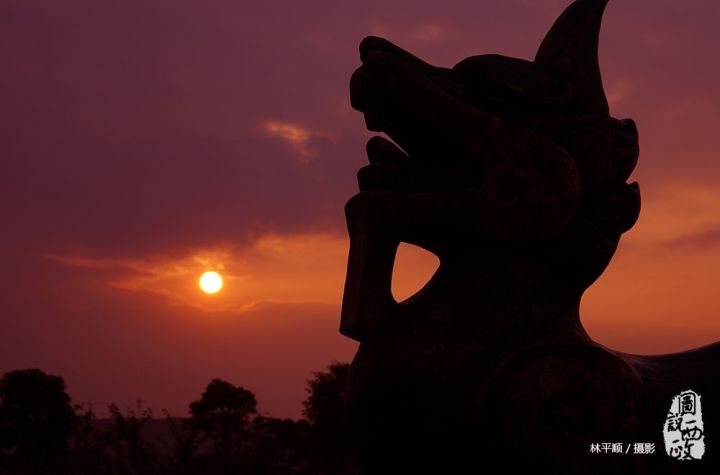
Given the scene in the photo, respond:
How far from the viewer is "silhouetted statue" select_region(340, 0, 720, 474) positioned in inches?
129

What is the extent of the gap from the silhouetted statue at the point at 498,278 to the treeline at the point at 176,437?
4.36 meters

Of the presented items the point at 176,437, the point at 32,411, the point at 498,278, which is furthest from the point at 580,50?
the point at 32,411

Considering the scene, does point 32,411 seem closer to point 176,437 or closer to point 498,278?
point 176,437

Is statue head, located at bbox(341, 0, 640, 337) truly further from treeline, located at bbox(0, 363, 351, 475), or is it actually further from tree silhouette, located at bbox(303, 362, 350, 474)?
tree silhouette, located at bbox(303, 362, 350, 474)

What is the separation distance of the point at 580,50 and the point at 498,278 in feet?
4.10

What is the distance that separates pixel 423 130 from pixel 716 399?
1.72 m

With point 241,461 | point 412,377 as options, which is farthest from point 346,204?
point 241,461

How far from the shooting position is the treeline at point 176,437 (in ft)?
24.5

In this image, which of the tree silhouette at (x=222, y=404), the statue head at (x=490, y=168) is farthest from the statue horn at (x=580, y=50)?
the tree silhouette at (x=222, y=404)

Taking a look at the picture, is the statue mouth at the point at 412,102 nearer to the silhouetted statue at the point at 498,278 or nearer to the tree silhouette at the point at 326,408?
the silhouetted statue at the point at 498,278

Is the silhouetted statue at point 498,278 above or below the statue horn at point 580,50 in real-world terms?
below

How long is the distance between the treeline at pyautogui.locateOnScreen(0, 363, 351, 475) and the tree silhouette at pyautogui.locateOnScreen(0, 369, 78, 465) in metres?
0.02

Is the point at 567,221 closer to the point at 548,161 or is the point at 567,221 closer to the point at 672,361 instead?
the point at 548,161

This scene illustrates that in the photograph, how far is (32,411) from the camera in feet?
50.1
